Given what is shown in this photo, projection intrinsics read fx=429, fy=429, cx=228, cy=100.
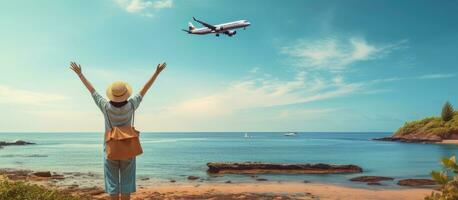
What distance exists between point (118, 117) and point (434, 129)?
149 meters

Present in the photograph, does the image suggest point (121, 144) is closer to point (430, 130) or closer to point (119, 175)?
point (119, 175)

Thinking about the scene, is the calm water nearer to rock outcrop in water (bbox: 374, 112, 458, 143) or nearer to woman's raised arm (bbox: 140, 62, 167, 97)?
woman's raised arm (bbox: 140, 62, 167, 97)

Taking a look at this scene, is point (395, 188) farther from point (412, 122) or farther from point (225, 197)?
point (412, 122)

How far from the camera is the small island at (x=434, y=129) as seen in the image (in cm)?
12975

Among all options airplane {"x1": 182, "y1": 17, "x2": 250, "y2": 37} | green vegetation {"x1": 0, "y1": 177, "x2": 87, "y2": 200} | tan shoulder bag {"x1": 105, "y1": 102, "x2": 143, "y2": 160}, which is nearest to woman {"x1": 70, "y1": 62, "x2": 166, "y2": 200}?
tan shoulder bag {"x1": 105, "y1": 102, "x2": 143, "y2": 160}

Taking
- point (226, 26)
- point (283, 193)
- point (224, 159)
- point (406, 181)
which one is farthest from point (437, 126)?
point (283, 193)

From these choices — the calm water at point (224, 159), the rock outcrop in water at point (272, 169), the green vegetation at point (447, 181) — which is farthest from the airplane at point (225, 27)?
the green vegetation at point (447, 181)

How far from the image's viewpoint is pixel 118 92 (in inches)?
246

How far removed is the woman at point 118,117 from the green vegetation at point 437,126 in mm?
140155

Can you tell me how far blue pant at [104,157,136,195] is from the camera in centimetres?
640

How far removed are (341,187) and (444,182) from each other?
2614 centimetres

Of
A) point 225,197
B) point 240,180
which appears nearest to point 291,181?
point 240,180

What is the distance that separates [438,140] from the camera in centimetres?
12975

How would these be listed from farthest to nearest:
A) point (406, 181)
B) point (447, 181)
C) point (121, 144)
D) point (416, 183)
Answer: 1. point (406, 181)
2. point (416, 183)
3. point (121, 144)
4. point (447, 181)
